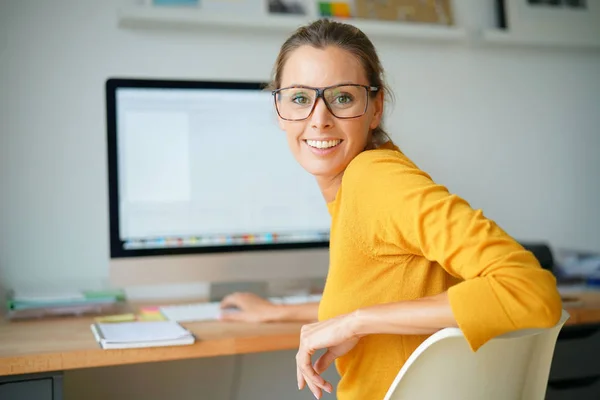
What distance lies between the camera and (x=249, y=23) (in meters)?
2.01

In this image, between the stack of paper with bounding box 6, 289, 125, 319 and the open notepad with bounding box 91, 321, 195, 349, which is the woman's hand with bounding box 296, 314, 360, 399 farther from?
the stack of paper with bounding box 6, 289, 125, 319

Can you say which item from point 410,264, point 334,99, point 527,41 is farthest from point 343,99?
point 527,41

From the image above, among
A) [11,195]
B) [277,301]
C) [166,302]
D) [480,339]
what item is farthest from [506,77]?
[480,339]

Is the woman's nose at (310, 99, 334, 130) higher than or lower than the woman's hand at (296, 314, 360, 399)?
higher

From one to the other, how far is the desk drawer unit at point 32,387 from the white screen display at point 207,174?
46 centimetres

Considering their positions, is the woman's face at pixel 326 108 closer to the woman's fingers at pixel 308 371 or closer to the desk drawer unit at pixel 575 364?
the woman's fingers at pixel 308 371

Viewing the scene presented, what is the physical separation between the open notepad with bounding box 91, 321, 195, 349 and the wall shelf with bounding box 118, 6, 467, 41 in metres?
0.84

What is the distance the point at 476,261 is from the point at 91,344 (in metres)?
0.80

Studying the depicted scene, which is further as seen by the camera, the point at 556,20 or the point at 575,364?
the point at 556,20

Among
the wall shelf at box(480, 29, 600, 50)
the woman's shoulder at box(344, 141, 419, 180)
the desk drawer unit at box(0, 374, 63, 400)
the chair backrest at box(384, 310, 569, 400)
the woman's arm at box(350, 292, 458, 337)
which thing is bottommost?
the desk drawer unit at box(0, 374, 63, 400)

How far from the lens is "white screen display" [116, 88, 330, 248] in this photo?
5.60 ft

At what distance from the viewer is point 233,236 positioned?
1.77 metres

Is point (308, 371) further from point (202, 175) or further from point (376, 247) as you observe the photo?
point (202, 175)

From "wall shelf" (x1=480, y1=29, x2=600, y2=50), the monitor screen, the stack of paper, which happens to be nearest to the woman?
the monitor screen
